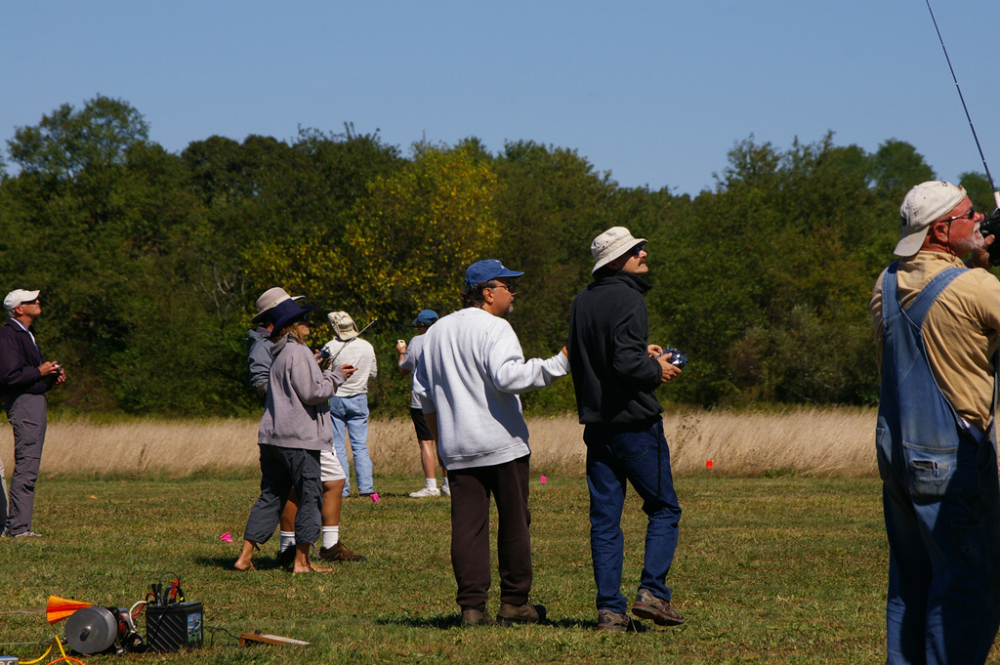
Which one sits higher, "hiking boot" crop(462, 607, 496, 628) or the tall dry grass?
"hiking boot" crop(462, 607, 496, 628)

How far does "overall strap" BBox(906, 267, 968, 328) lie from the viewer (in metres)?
3.68

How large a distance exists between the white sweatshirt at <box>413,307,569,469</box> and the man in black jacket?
12.4 inches

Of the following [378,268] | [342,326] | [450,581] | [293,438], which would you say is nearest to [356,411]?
[342,326]

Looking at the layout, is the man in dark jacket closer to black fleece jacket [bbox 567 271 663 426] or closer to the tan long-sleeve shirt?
black fleece jacket [bbox 567 271 663 426]

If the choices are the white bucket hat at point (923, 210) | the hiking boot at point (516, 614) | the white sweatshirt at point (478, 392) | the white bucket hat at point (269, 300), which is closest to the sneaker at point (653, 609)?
the hiking boot at point (516, 614)

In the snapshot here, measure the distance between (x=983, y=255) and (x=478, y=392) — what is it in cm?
254

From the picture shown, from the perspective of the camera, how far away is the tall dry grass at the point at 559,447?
15828 millimetres

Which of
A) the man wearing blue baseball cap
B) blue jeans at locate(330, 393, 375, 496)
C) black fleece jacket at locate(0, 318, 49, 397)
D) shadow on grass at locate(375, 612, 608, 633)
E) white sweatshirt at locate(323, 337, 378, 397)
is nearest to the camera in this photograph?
shadow on grass at locate(375, 612, 608, 633)

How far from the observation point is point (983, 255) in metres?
3.90

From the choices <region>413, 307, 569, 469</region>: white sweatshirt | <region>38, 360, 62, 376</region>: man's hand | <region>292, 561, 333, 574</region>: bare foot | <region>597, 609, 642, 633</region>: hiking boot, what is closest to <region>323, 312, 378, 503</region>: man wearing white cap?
<region>38, 360, 62, 376</region>: man's hand

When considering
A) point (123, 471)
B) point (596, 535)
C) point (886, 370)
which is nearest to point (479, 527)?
point (596, 535)

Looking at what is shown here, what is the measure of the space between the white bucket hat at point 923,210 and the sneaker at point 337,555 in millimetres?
5098

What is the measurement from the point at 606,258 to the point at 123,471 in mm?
13759

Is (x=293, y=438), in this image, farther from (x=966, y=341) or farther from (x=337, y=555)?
(x=966, y=341)
